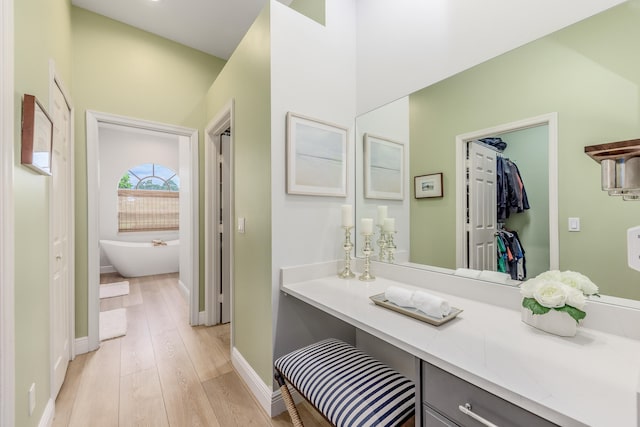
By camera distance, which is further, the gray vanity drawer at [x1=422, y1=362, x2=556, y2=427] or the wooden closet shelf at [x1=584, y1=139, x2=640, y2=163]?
the wooden closet shelf at [x1=584, y1=139, x2=640, y2=163]

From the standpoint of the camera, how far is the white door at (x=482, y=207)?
1318 mm

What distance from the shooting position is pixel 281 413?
163 cm

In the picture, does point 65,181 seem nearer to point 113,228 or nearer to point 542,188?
point 542,188

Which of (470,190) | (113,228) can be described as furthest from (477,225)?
(113,228)

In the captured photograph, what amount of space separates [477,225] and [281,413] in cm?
156

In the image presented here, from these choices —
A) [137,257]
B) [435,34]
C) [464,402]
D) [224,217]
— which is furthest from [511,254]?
[137,257]

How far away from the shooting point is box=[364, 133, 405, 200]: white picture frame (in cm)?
178

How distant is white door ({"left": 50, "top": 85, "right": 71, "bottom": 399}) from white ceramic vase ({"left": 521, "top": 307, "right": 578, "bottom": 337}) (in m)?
2.50

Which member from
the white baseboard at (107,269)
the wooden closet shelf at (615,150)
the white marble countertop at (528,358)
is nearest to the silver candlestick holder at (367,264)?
the white marble countertop at (528,358)

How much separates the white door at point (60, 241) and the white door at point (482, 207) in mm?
2442

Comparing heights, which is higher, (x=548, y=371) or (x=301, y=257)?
(x=301, y=257)

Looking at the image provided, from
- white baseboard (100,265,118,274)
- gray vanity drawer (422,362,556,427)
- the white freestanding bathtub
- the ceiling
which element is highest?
the ceiling

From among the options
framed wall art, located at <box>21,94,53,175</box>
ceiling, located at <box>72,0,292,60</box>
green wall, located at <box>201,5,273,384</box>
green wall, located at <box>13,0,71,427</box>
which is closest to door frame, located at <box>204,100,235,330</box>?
green wall, located at <box>201,5,273,384</box>

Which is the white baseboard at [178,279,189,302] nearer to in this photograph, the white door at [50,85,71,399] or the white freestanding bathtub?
the white freestanding bathtub
